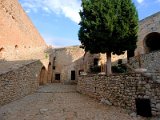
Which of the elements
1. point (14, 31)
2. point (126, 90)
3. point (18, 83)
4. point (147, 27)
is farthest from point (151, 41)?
→ point (14, 31)

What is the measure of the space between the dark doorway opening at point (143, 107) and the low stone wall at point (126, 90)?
0.43 ft

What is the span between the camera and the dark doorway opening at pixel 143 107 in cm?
767

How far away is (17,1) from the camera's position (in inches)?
838

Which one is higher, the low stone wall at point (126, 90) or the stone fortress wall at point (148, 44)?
the stone fortress wall at point (148, 44)

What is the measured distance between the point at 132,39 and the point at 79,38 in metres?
3.35

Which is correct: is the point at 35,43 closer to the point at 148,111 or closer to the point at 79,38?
the point at 79,38

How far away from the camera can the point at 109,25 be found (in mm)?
11406

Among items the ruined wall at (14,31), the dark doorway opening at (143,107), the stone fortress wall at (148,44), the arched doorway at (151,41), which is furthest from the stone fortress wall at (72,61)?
the dark doorway opening at (143,107)

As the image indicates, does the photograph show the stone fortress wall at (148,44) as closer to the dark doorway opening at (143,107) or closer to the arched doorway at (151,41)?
the arched doorway at (151,41)

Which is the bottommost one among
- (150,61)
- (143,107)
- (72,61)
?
(143,107)

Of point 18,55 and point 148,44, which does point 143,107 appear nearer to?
point 148,44

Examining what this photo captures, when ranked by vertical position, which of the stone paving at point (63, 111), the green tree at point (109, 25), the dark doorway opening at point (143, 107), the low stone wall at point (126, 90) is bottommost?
the stone paving at point (63, 111)

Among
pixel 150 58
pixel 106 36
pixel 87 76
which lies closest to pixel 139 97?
pixel 106 36

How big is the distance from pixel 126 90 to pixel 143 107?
1.26 m
